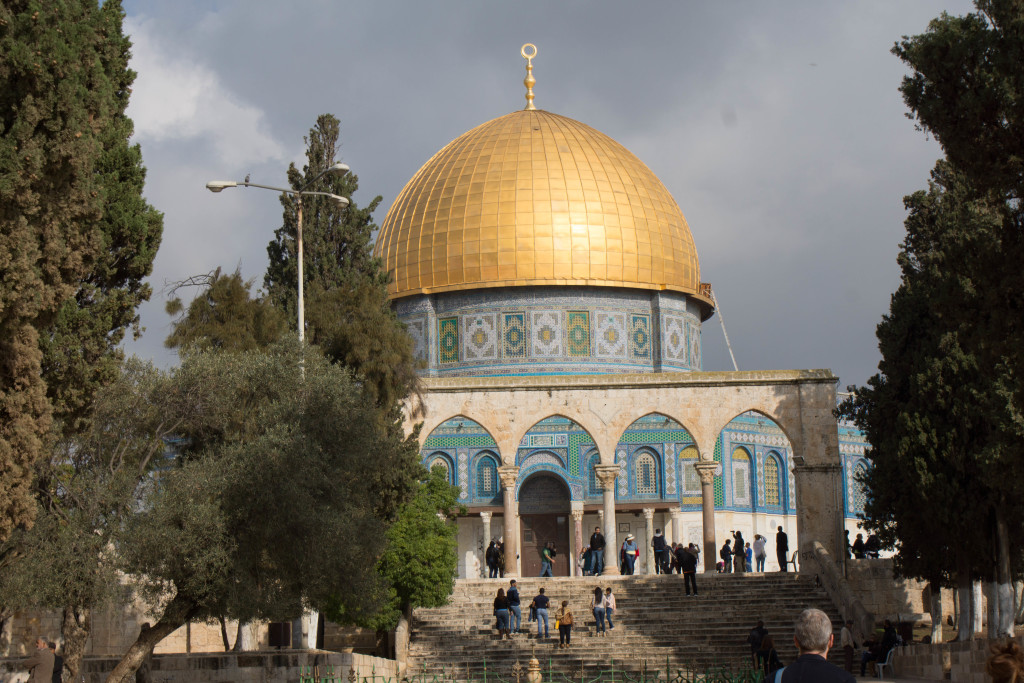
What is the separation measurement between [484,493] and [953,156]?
844 inches

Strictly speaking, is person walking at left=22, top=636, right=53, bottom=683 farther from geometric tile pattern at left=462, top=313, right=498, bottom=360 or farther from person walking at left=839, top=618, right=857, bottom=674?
geometric tile pattern at left=462, top=313, right=498, bottom=360

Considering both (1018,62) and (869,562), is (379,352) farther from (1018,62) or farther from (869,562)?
(1018,62)

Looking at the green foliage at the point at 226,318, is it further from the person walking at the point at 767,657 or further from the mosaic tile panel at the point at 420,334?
the mosaic tile panel at the point at 420,334

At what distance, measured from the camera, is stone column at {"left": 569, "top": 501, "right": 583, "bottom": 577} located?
2845 cm

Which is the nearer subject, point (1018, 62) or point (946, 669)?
point (1018, 62)

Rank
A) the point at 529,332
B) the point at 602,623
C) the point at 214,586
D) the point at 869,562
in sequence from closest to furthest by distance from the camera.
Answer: the point at 214,586
the point at 602,623
the point at 869,562
the point at 529,332

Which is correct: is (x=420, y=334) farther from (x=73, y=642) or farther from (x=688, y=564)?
(x=73, y=642)

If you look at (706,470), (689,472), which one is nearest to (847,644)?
(706,470)

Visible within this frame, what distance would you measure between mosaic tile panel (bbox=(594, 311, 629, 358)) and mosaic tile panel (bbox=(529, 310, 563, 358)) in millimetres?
901

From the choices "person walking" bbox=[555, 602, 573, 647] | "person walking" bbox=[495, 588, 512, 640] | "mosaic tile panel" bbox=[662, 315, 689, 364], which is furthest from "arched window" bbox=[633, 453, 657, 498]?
"person walking" bbox=[555, 602, 573, 647]

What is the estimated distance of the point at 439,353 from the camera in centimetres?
3069

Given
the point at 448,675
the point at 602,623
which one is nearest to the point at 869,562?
the point at 602,623

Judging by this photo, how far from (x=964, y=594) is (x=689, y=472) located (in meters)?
14.6

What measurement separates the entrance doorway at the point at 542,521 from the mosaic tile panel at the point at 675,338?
402 cm
